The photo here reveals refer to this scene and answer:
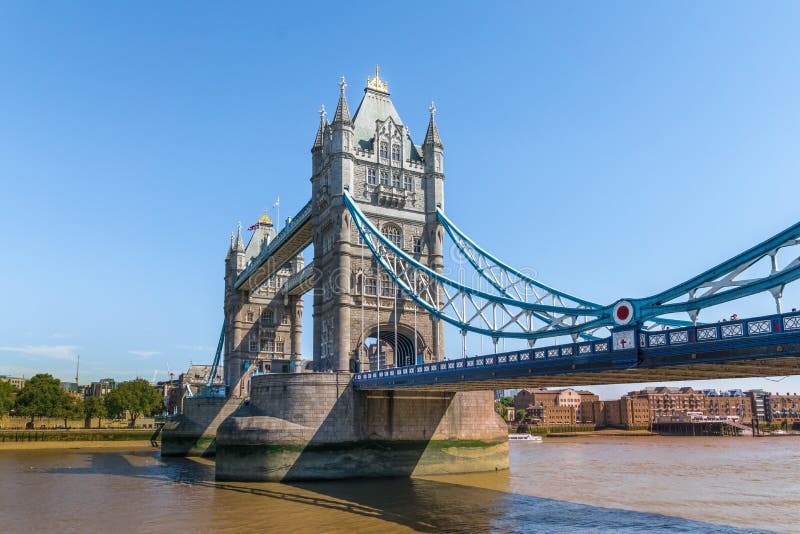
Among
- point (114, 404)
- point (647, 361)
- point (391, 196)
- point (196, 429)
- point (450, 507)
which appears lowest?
point (450, 507)

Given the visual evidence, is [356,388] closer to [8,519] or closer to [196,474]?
[196,474]

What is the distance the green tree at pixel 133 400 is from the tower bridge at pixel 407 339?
32077 millimetres

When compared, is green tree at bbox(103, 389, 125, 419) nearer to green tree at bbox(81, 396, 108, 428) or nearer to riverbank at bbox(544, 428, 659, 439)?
green tree at bbox(81, 396, 108, 428)

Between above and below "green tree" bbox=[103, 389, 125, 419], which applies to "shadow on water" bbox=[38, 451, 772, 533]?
below

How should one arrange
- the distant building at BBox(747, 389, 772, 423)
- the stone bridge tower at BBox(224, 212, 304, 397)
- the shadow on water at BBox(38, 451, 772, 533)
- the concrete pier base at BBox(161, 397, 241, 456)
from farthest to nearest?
the distant building at BBox(747, 389, 772, 423) < the stone bridge tower at BBox(224, 212, 304, 397) < the concrete pier base at BBox(161, 397, 241, 456) < the shadow on water at BBox(38, 451, 772, 533)

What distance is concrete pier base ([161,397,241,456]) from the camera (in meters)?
57.6

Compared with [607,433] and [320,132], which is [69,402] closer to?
[320,132]

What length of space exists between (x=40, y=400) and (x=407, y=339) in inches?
2067

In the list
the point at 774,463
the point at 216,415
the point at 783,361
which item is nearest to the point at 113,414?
the point at 216,415

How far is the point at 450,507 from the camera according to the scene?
85.7 feet

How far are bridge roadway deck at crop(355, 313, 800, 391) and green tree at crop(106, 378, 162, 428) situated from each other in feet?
208

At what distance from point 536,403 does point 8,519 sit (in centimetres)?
11876

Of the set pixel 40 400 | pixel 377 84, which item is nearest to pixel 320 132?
pixel 377 84

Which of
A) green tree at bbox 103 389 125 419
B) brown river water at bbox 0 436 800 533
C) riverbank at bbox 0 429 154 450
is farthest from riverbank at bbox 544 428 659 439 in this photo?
brown river water at bbox 0 436 800 533
